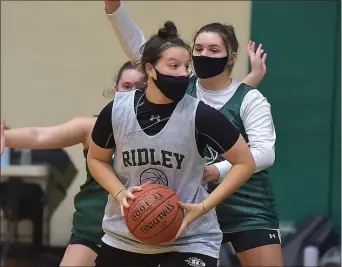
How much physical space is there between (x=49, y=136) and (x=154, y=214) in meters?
0.94

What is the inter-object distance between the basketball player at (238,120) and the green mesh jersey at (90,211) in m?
0.66

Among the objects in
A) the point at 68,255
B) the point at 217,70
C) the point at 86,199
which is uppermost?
the point at 217,70

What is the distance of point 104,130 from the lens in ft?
11.1

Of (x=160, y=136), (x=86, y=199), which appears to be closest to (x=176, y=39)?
(x=160, y=136)

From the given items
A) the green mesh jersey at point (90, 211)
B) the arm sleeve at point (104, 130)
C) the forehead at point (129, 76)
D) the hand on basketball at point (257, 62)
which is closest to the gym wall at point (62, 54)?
the hand on basketball at point (257, 62)

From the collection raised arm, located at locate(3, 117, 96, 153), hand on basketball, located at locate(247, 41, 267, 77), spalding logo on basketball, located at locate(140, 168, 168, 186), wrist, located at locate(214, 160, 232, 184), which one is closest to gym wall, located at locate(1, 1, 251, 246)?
hand on basketball, located at locate(247, 41, 267, 77)

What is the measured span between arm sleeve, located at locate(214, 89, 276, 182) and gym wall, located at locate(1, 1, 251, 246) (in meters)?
3.46

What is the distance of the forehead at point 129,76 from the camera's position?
4102 millimetres

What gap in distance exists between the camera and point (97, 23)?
7.33 meters

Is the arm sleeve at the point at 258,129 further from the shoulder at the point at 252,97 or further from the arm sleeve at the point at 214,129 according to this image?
the arm sleeve at the point at 214,129

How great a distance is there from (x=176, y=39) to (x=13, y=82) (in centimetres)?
430

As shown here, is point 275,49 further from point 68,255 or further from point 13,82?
point 68,255

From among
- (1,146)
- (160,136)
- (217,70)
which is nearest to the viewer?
(160,136)

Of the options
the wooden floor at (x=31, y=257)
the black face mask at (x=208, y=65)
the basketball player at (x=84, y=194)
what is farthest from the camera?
the wooden floor at (x=31, y=257)
